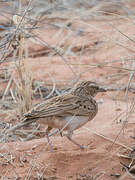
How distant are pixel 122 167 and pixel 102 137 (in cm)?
83

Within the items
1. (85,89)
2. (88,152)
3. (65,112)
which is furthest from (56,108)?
(85,89)

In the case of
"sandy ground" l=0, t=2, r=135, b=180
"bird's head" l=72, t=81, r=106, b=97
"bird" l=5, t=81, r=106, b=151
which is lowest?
"sandy ground" l=0, t=2, r=135, b=180

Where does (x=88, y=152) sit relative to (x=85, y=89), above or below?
below

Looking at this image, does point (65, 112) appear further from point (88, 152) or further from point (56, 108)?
point (88, 152)

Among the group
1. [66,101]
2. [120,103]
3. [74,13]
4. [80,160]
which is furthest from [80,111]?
[74,13]

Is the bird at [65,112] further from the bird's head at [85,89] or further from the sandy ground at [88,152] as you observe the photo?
the sandy ground at [88,152]

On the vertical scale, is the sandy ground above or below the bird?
below

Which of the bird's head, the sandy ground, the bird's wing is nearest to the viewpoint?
the sandy ground

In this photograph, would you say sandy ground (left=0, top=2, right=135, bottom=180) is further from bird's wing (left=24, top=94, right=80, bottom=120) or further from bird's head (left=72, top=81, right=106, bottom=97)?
bird's wing (left=24, top=94, right=80, bottom=120)

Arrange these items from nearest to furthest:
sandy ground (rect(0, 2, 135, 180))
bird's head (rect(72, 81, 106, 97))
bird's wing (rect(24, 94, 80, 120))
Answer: sandy ground (rect(0, 2, 135, 180)) < bird's wing (rect(24, 94, 80, 120)) < bird's head (rect(72, 81, 106, 97))

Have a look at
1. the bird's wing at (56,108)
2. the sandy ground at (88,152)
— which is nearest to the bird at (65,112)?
the bird's wing at (56,108)

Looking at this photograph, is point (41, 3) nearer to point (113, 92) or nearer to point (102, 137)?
point (113, 92)

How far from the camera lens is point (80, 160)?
482 centimetres

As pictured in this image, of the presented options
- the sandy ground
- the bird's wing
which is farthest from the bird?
the sandy ground
